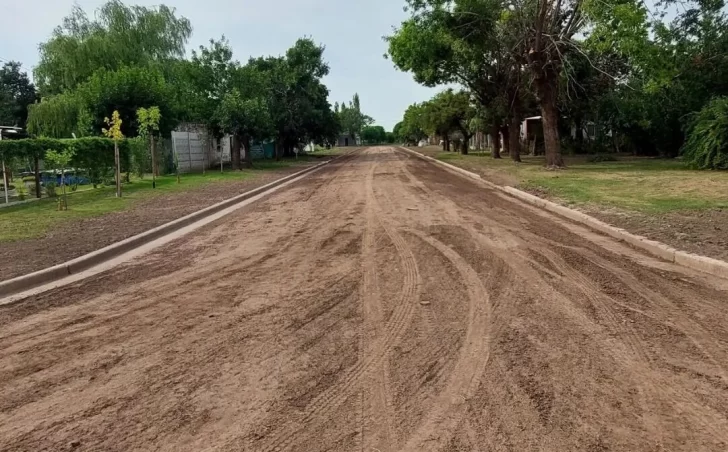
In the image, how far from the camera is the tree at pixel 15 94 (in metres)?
54.5

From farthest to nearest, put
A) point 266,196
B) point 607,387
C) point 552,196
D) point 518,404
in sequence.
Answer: point 266,196, point 552,196, point 607,387, point 518,404

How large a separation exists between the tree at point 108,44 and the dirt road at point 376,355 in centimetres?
2643

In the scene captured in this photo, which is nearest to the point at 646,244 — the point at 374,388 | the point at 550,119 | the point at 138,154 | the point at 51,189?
the point at 374,388

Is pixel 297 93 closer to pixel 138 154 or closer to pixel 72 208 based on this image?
pixel 138 154

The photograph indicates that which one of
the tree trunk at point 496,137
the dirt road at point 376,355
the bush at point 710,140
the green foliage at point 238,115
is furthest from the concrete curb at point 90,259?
the tree trunk at point 496,137

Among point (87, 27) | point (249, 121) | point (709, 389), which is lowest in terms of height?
point (709, 389)

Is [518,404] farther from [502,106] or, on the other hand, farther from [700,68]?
[700,68]

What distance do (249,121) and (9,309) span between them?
76.6 feet

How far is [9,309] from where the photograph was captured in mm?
5789

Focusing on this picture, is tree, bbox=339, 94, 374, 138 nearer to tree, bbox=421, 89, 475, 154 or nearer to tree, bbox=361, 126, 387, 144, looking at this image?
tree, bbox=361, 126, 387, 144

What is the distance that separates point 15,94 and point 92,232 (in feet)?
212

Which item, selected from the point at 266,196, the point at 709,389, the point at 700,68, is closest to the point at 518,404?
the point at 709,389

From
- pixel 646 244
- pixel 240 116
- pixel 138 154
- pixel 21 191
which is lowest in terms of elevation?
pixel 646 244

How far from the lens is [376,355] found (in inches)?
167
